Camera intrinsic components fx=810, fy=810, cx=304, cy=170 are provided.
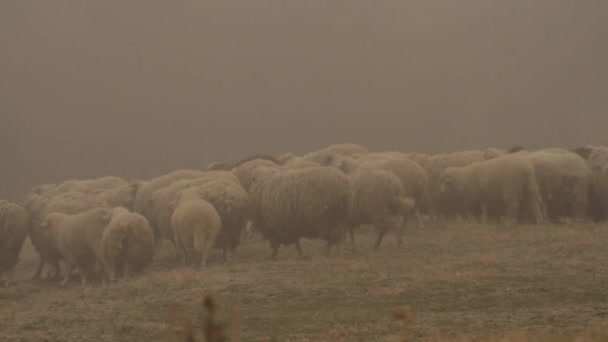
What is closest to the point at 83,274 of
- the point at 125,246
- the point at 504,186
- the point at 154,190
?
the point at 125,246

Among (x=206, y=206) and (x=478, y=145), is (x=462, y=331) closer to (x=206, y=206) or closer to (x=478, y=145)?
(x=206, y=206)

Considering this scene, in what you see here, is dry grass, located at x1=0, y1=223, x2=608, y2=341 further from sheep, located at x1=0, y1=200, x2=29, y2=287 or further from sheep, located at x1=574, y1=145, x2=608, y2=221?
sheep, located at x1=574, y1=145, x2=608, y2=221

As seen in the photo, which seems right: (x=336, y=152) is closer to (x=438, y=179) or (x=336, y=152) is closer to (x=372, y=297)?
(x=438, y=179)

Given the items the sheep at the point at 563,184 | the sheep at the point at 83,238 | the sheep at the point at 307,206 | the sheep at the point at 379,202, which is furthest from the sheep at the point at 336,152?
the sheep at the point at 83,238

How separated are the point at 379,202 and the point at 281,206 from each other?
215cm

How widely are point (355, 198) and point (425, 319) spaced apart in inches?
340

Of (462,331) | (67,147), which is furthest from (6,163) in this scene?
(462,331)

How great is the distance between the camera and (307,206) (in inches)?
656

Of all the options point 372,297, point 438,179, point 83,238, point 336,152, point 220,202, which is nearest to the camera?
point 372,297

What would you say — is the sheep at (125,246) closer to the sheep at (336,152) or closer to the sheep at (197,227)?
the sheep at (197,227)

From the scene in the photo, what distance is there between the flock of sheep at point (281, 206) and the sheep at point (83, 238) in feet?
0.08

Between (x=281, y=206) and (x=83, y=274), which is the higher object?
(x=281, y=206)

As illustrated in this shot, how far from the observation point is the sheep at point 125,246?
52.6 ft

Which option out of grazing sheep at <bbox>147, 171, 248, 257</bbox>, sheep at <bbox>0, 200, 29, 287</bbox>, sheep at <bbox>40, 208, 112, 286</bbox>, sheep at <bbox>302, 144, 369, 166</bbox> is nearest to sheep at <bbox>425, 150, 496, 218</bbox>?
sheep at <bbox>302, 144, 369, 166</bbox>
